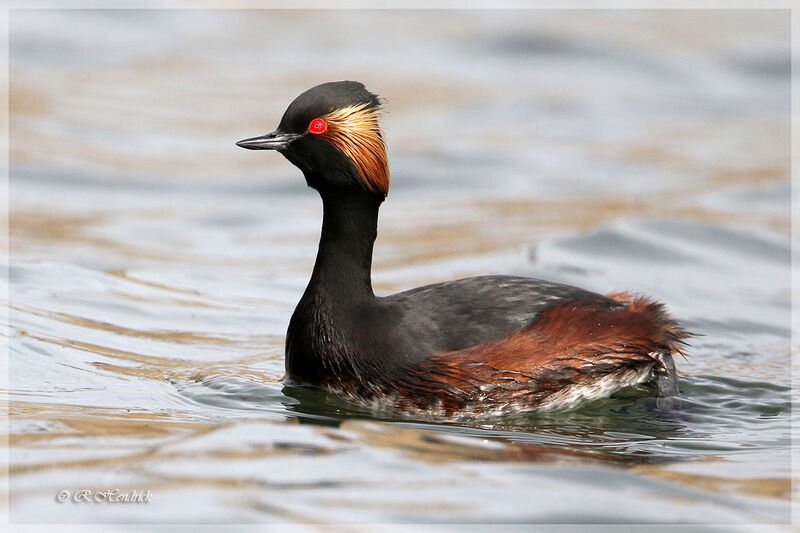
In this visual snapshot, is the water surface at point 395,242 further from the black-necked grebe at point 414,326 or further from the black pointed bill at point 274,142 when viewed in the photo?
the black pointed bill at point 274,142

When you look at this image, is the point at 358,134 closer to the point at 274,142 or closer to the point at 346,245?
the point at 274,142

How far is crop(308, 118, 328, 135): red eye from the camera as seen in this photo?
278 inches

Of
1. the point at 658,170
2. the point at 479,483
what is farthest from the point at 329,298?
the point at 658,170

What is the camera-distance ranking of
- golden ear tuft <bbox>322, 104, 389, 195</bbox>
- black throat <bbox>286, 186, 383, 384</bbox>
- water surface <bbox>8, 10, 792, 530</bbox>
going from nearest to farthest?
1. water surface <bbox>8, 10, 792, 530</bbox>
2. golden ear tuft <bbox>322, 104, 389, 195</bbox>
3. black throat <bbox>286, 186, 383, 384</bbox>

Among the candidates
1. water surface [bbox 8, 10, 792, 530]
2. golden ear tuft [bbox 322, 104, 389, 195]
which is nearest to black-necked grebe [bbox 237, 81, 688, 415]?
golden ear tuft [bbox 322, 104, 389, 195]

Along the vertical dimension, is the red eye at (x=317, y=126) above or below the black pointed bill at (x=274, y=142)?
above

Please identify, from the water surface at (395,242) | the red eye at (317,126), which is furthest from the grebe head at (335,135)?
the water surface at (395,242)

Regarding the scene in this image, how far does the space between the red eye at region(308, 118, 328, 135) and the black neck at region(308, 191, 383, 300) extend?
0.41m

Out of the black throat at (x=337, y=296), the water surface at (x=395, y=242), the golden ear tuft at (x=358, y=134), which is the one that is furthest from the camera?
the black throat at (x=337, y=296)

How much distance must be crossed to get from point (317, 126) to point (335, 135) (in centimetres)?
12

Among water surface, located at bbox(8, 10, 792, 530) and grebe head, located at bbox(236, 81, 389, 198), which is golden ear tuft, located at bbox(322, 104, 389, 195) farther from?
water surface, located at bbox(8, 10, 792, 530)

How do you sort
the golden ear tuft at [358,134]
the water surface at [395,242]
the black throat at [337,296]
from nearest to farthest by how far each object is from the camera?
the water surface at [395,242] → the golden ear tuft at [358,134] → the black throat at [337,296]

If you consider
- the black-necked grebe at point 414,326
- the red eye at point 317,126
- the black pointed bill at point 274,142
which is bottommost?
the black-necked grebe at point 414,326

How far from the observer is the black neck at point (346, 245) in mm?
7332
